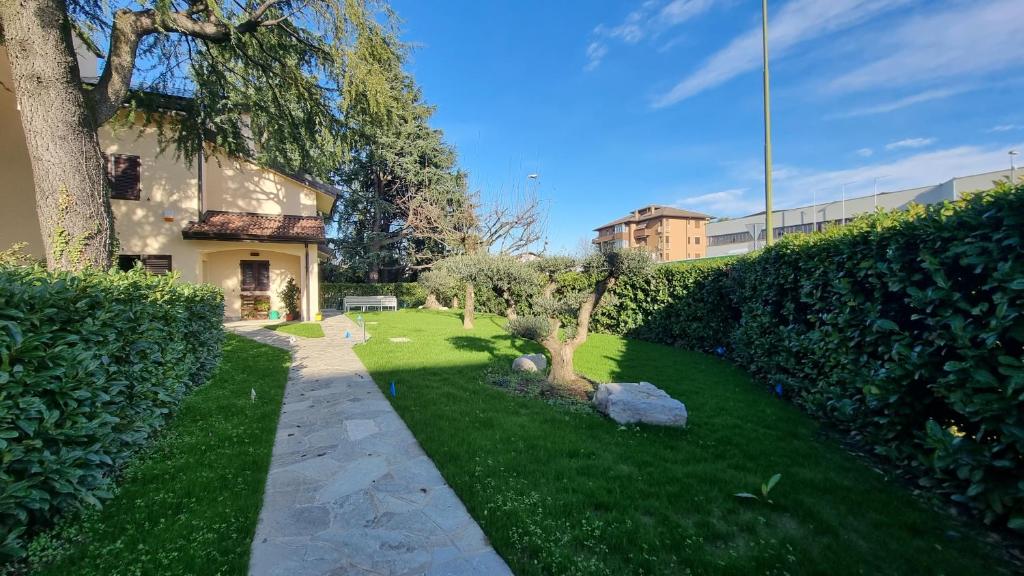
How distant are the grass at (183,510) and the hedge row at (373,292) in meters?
20.3

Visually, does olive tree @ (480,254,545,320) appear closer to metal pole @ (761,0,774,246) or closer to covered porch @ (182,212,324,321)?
metal pole @ (761,0,774,246)

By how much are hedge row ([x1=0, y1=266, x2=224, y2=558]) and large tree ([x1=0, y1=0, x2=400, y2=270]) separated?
3.61 m

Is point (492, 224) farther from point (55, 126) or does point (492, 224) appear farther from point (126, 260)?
point (55, 126)

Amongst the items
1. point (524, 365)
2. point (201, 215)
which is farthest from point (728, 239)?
point (201, 215)

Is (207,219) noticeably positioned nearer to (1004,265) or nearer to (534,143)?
(534,143)

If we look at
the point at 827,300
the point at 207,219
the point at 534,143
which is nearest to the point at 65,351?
the point at 827,300

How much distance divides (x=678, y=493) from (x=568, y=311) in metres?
4.16

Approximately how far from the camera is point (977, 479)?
2.54 metres

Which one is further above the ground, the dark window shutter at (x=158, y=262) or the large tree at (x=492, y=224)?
the large tree at (x=492, y=224)

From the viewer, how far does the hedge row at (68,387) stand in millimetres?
2191

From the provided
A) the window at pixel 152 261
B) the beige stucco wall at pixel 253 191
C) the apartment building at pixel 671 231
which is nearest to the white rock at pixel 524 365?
the beige stucco wall at pixel 253 191

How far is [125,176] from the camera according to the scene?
1395 centimetres

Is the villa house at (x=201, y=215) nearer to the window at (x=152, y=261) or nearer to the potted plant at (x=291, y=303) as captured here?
the window at (x=152, y=261)

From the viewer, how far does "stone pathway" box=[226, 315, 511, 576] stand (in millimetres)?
2455
